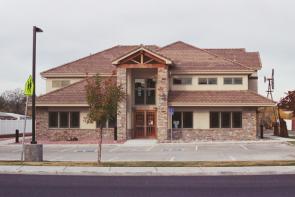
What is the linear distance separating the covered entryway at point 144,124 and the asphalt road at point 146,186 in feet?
77.5

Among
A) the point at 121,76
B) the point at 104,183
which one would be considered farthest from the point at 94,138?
the point at 104,183

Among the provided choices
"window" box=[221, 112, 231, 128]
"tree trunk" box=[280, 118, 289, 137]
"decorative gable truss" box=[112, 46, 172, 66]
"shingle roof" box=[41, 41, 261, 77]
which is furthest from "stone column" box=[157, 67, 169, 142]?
"tree trunk" box=[280, 118, 289, 137]

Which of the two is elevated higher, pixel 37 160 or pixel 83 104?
pixel 83 104

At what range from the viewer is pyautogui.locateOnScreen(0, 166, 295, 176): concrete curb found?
18.4 meters

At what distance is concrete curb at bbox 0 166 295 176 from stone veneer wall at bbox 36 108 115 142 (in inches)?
832

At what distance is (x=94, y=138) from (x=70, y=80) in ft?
22.6

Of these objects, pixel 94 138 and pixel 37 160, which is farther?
pixel 94 138

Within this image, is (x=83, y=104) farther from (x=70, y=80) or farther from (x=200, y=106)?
(x=200, y=106)

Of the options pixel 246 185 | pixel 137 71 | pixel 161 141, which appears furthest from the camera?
pixel 137 71

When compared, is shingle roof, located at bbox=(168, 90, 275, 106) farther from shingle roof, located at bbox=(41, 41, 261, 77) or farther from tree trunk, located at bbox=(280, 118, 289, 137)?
tree trunk, located at bbox=(280, 118, 289, 137)

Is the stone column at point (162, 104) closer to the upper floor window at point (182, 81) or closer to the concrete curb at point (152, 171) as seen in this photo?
the upper floor window at point (182, 81)

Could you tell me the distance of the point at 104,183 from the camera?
15.5m

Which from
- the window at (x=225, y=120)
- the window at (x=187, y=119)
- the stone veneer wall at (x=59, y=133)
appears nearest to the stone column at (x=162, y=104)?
the window at (x=187, y=119)

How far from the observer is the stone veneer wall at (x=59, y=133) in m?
40.7
